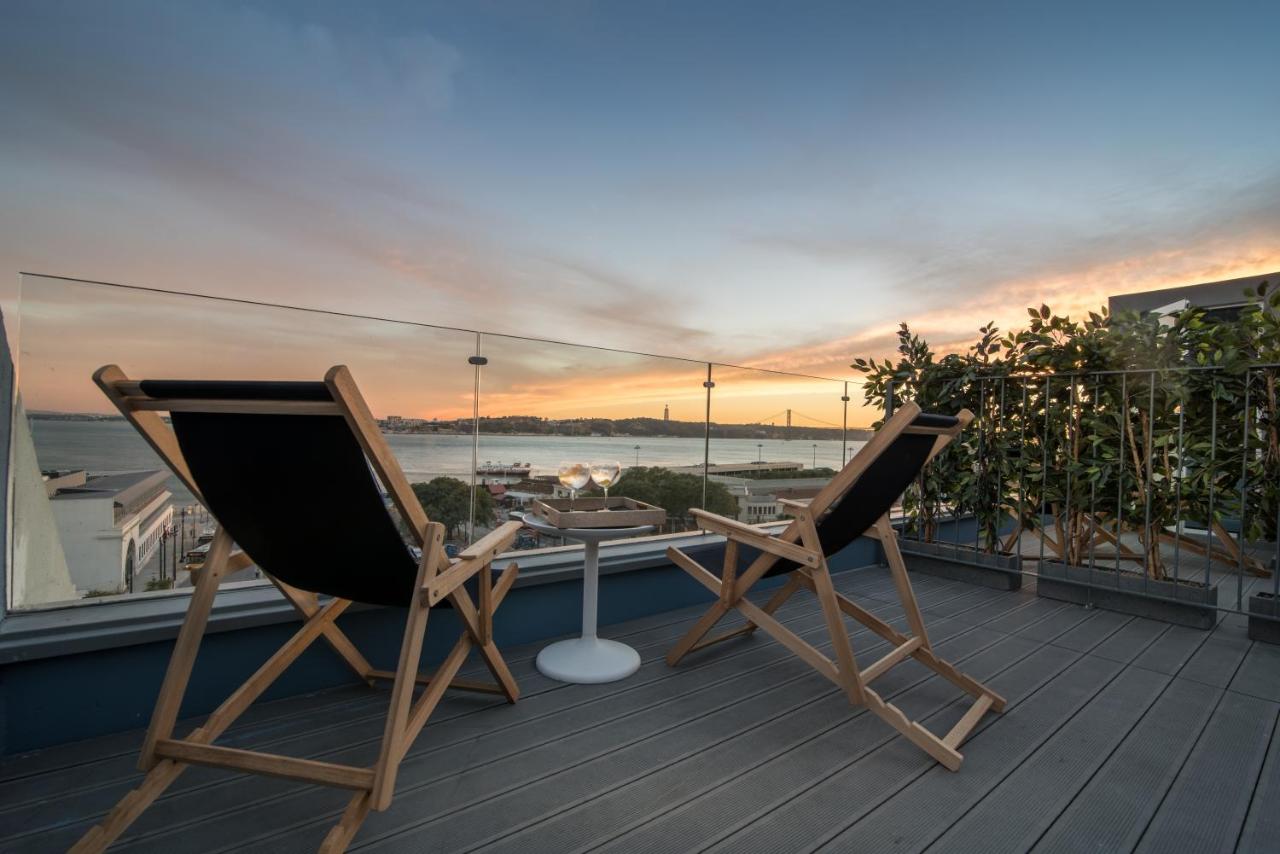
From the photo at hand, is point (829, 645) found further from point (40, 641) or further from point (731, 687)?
point (40, 641)

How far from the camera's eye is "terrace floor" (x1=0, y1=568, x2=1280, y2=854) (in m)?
1.25

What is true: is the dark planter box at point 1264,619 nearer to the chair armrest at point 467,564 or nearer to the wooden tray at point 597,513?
the wooden tray at point 597,513

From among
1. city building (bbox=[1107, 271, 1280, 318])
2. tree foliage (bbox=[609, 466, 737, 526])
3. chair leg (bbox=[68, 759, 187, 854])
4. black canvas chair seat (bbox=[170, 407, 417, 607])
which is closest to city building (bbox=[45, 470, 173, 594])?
black canvas chair seat (bbox=[170, 407, 417, 607])

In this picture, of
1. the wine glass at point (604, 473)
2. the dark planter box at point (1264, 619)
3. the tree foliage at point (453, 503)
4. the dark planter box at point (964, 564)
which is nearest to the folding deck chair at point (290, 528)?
the tree foliage at point (453, 503)

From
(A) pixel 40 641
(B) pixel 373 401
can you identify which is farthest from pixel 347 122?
(A) pixel 40 641

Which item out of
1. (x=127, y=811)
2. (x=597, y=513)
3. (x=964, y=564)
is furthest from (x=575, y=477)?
(x=964, y=564)

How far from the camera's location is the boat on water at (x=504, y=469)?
2.53m

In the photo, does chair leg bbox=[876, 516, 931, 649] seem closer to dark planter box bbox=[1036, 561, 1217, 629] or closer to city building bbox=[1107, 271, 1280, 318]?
dark planter box bbox=[1036, 561, 1217, 629]

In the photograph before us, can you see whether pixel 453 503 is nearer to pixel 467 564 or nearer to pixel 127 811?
pixel 467 564

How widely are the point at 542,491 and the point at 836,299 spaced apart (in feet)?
15.9

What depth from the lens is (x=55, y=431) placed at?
5.56 feet

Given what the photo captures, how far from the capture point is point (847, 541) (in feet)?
6.67

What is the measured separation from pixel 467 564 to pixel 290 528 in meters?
0.41

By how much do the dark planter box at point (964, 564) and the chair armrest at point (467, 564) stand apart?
9.69ft
